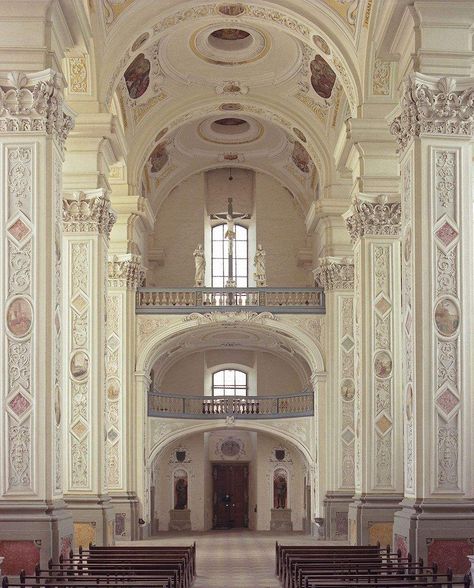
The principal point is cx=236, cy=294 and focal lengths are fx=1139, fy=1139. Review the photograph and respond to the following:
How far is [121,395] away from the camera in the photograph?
28875 mm

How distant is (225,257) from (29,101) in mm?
21953

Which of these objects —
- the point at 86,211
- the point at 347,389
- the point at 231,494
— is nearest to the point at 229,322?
the point at 347,389

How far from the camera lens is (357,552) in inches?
667

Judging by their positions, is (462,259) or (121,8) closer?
(462,259)

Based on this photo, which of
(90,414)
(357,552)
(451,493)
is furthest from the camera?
(90,414)

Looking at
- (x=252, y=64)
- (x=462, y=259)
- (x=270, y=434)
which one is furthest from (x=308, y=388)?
(x=462, y=259)

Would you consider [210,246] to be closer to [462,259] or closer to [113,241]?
[113,241]

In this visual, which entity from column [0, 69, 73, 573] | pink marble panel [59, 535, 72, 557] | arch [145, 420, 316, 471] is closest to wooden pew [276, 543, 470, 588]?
pink marble panel [59, 535, 72, 557]

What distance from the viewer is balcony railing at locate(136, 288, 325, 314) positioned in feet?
101

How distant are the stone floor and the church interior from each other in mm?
189

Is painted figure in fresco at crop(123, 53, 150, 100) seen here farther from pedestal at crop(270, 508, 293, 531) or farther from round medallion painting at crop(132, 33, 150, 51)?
pedestal at crop(270, 508, 293, 531)

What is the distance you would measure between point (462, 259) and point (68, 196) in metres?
8.90

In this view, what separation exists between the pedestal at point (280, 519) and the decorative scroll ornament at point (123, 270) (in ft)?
33.2

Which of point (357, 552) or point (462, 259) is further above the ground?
point (462, 259)
